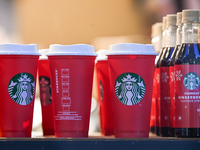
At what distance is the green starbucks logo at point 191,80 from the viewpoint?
1239 millimetres

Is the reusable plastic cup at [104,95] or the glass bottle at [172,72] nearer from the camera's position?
the glass bottle at [172,72]

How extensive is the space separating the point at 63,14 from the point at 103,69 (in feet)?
2.52

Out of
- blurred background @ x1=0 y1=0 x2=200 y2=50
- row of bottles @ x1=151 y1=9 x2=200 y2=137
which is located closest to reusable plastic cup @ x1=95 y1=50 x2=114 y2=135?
row of bottles @ x1=151 y1=9 x2=200 y2=137

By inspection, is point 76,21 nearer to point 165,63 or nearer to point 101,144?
point 165,63

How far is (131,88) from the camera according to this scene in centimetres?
124

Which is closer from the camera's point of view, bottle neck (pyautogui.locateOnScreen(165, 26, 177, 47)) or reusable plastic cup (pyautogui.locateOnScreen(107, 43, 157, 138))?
reusable plastic cup (pyautogui.locateOnScreen(107, 43, 157, 138))

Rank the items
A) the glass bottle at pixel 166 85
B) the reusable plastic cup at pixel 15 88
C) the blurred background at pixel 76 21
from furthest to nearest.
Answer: the blurred background at pixel 76 21
the glass bottle at pixel 166 85
the reusable plastic cup at pixel 15 88

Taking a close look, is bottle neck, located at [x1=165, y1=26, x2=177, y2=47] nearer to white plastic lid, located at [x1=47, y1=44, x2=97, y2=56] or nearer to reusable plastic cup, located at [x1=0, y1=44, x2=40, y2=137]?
white plastic lid, located at [x1=47, y1=44, x2=97, y2=56]

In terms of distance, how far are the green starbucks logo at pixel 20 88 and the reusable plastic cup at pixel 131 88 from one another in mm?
333

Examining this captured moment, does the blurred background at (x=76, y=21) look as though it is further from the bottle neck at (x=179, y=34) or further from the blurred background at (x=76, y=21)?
the bottle neck at (x=179, y=34)

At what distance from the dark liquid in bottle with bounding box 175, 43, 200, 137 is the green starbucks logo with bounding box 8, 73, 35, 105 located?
585mm

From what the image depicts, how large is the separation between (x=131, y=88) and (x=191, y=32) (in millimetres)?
343

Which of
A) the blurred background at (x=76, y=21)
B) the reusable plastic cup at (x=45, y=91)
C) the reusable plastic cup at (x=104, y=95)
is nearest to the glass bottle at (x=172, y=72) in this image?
the reusable plastic cup at (x=104, y=95)

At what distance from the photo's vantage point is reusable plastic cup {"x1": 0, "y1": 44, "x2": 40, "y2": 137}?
1.28m
